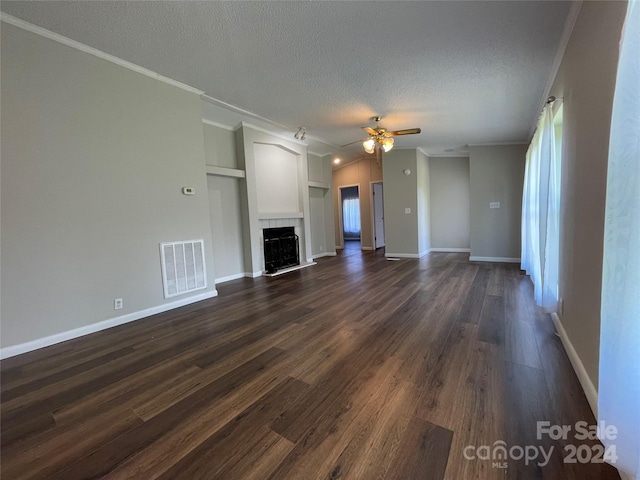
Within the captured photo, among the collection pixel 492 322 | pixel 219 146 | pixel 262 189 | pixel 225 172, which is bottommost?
pixel 492 322

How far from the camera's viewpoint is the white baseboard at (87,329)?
2.41m

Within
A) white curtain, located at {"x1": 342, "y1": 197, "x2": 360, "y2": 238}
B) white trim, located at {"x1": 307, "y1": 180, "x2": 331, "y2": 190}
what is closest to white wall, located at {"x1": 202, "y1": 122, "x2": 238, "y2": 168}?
white trim, located at {"x1": 307, "y1": 180, "x2": 331, "y2": 190}

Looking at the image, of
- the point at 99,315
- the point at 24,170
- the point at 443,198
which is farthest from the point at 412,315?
the point at 443,198

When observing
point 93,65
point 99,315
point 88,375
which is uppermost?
point 93,65

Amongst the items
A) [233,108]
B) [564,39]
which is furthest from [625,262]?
[233,108]

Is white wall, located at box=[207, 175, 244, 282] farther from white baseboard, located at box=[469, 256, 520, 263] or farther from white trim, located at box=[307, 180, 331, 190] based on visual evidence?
white baseboard, located at box=[469, 256, 520, 263]

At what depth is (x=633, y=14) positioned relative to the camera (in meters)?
0.89

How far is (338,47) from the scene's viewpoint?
2.75 metres

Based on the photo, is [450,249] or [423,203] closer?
[423,203]

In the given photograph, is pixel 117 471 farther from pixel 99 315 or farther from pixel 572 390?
pixel 572 390

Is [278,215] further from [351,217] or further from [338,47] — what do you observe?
[351,217]

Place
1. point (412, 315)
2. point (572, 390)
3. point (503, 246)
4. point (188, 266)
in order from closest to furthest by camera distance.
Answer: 1. point (572, 390)
2. point (412, 315)
3. point (188, 266)
4. point (503, 246)

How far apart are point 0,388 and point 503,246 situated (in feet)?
25.3

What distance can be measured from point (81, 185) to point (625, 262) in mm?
3977
